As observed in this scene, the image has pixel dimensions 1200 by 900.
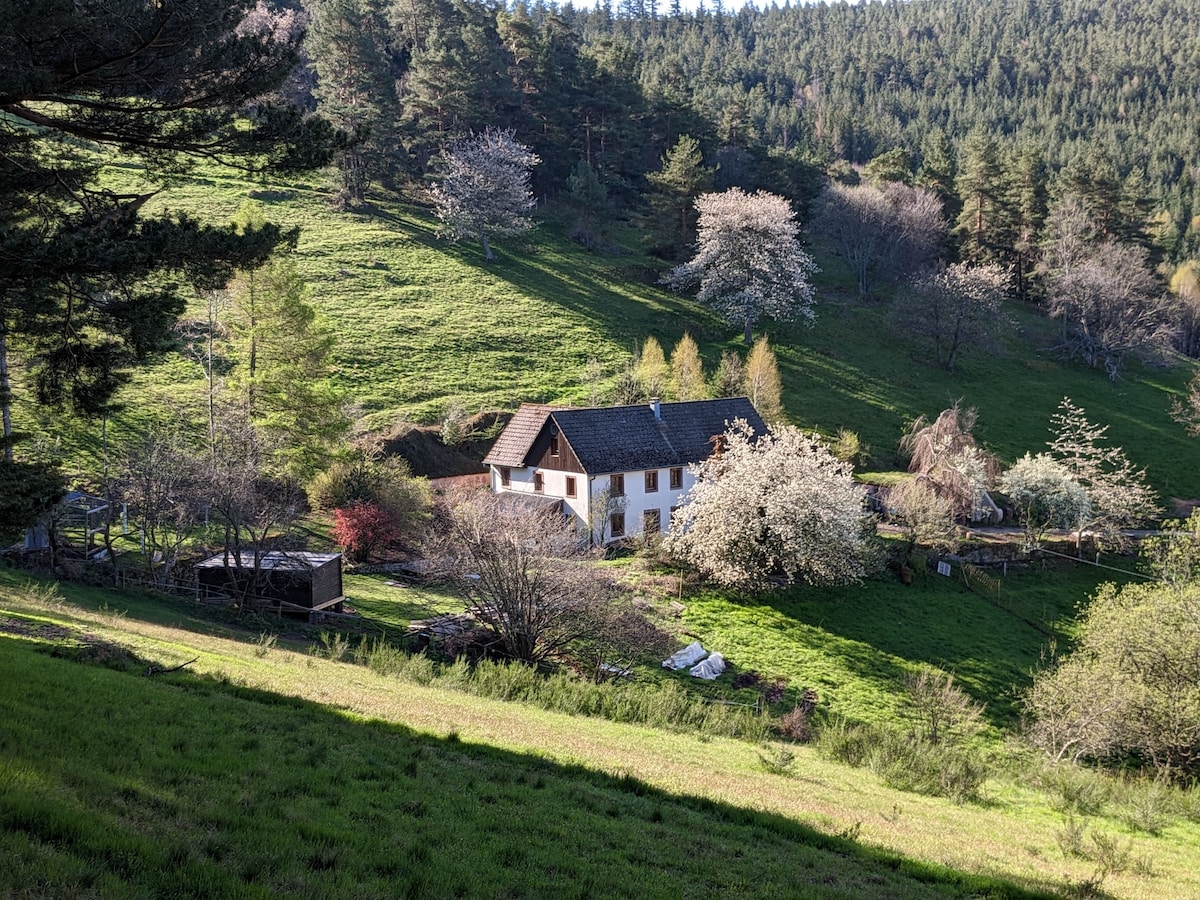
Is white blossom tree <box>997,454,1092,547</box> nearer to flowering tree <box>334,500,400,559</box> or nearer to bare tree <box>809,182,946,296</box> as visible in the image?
flowering tree <box>334,500,400,559</box>

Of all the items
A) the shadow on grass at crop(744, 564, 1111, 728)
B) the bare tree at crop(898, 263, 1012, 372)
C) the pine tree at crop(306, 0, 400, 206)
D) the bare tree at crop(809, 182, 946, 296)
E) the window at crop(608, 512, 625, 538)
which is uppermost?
the pine tree at crop(306, 0, 400, 206)

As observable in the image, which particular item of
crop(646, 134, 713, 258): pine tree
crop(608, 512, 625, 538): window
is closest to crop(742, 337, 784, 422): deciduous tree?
crop(608, 512, 625, 538): window

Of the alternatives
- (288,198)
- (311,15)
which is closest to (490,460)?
(288,198)

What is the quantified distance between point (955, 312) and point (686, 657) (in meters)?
47.7

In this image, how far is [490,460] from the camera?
1684 inches

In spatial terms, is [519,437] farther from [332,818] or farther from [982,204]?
[982,204]

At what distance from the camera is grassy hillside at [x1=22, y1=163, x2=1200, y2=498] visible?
52.2 m

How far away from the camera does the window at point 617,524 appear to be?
40.1 meters

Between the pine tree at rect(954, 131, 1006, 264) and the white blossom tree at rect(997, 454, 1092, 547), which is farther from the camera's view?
the pine tree at rect(954, 131, 1006, 264)

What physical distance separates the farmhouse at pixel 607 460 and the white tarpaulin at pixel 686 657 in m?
11.6

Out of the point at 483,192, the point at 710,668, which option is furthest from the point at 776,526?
the point at 483,192

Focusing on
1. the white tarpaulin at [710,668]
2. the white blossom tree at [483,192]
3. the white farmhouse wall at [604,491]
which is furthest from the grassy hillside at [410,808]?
the white blossom tree at [483,192]

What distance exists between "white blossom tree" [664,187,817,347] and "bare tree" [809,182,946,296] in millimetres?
16273

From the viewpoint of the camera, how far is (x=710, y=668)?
87.5 feet
